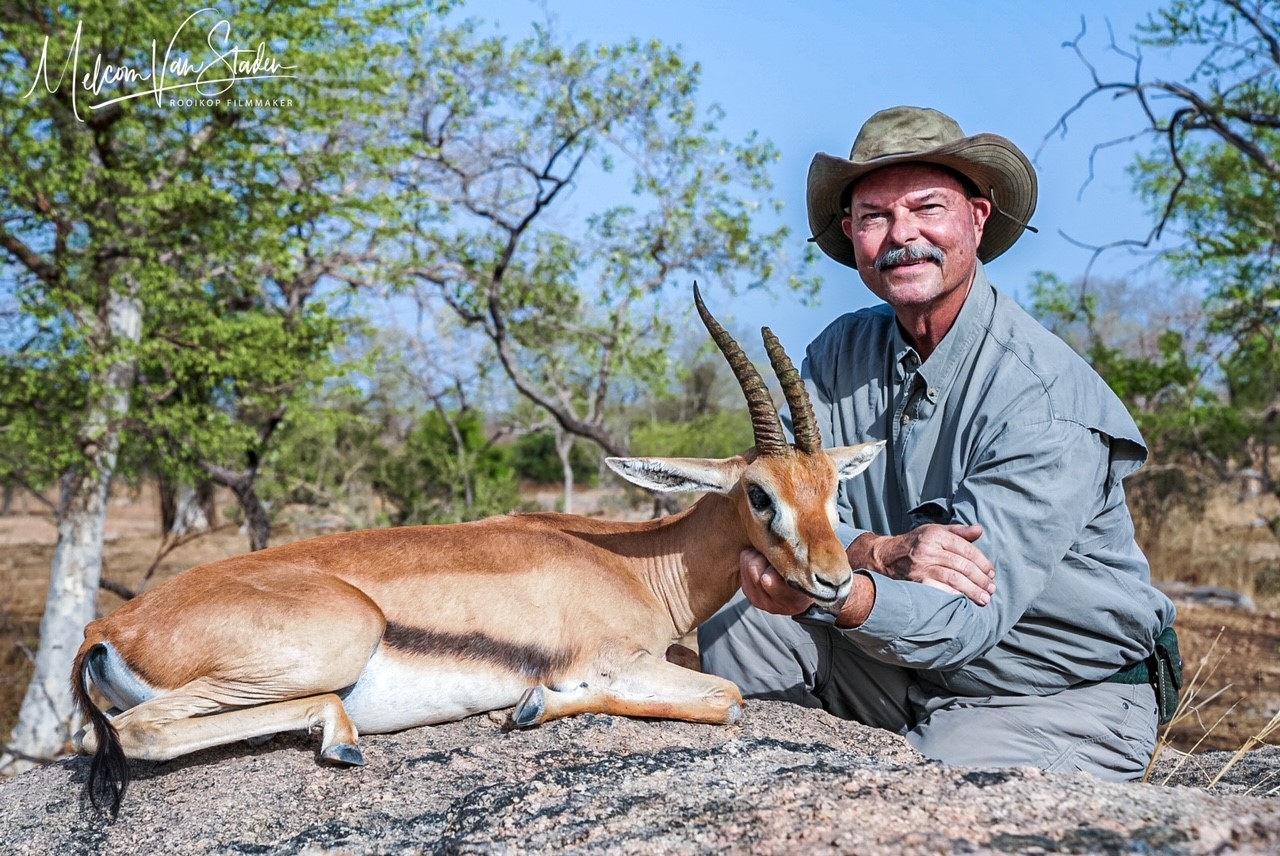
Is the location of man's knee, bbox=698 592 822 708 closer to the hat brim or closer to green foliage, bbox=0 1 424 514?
the hat brim

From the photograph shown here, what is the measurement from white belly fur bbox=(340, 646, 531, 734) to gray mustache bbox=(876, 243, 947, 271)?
7.22 ft

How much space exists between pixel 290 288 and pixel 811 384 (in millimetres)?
9195

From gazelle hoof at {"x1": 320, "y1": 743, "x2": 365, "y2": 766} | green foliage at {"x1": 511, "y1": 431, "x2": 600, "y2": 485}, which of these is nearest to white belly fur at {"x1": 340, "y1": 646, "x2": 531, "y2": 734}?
gazelle hoof at {"x1": 320, "y1": 743, "x2": 365, "y2": 766}

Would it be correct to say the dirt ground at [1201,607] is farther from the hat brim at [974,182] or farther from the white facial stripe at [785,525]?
the hat brim at [974,182]

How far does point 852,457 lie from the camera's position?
457 cm

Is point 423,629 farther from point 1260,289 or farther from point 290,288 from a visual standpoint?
point 1260,289

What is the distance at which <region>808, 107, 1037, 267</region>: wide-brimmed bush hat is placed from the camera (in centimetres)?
460

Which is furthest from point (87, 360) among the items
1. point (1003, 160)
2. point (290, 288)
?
point (1003, 160)

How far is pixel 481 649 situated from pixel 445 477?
1220cm

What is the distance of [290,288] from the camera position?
12992 mm

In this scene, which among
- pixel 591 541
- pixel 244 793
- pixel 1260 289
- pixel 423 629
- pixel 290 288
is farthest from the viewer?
pixel 290 288

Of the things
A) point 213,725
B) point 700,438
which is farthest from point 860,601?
point 700,438

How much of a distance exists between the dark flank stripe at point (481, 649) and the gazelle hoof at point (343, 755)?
454mm

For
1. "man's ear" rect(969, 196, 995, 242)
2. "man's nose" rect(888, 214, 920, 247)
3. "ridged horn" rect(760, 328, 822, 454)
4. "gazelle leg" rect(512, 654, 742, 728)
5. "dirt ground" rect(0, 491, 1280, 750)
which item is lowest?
"dirt ground" rect(0, 491, 1280, 750)
